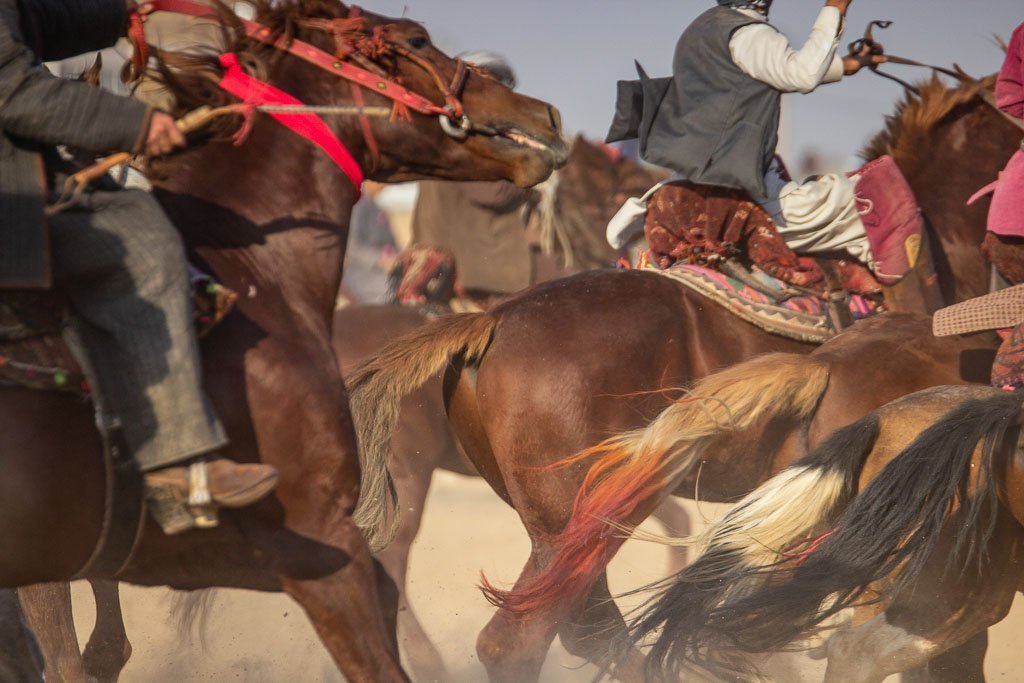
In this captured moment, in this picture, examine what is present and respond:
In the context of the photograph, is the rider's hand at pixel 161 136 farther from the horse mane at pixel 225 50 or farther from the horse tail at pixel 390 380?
the horse tail at pixel 390 380

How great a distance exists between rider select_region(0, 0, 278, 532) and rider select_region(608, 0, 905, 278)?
7.85 ft

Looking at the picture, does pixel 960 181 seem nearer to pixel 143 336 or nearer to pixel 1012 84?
pixel 1012 84

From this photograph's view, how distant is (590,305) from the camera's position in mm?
3996

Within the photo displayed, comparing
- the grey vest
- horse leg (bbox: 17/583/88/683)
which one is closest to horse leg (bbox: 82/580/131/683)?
horse leg (bbox: 17/583/88/683)

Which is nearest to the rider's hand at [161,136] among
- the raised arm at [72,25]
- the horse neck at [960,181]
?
the raised arm at [72,25]

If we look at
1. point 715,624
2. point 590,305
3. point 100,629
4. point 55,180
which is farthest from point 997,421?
point 100,629

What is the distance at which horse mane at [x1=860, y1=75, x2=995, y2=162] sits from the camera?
4594mm

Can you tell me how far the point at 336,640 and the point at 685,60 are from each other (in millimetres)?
2725

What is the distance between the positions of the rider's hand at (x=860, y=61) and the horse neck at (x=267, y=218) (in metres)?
2.35

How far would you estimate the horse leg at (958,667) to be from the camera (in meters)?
3.58

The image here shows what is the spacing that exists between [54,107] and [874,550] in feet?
8.10

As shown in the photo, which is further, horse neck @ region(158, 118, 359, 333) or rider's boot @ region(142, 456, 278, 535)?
horse neck @ region(158, 118, 359, 333)

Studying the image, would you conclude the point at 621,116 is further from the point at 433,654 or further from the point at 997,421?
the point at 433,654

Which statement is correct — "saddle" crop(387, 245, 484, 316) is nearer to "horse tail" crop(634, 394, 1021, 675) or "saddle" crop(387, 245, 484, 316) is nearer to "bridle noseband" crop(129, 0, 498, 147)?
"horse tail" crop(634, 394, 1021, 675)
